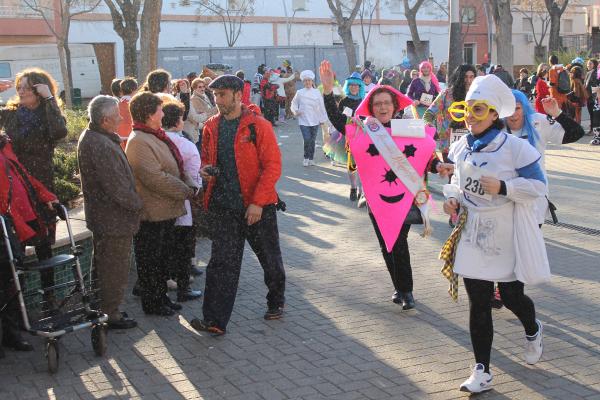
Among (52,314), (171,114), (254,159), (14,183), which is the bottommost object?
(52,314)

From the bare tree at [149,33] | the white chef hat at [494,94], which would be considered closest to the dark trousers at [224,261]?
the white chef hat at [494,94]

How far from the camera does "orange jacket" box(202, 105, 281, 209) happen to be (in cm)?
632

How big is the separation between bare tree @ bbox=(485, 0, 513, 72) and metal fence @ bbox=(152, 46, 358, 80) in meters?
9.12

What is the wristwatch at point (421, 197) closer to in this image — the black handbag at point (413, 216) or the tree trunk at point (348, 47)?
the black handbag at point (413, 216)

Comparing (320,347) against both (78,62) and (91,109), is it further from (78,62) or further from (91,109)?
(78,62)

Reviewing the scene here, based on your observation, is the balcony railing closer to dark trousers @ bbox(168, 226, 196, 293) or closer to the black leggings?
dark trousers @ bbox(168, 226, 196, 293)

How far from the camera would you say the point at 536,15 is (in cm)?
6362

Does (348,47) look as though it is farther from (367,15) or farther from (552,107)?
(552,107)

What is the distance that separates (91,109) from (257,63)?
31438mm

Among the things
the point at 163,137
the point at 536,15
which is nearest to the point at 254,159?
the point at 163,137

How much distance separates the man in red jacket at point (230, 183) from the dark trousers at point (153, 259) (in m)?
0.61

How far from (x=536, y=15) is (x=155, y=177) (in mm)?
61461

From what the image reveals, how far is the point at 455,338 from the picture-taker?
20.3 feet

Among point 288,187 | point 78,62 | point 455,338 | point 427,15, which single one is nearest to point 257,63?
point 78,62
